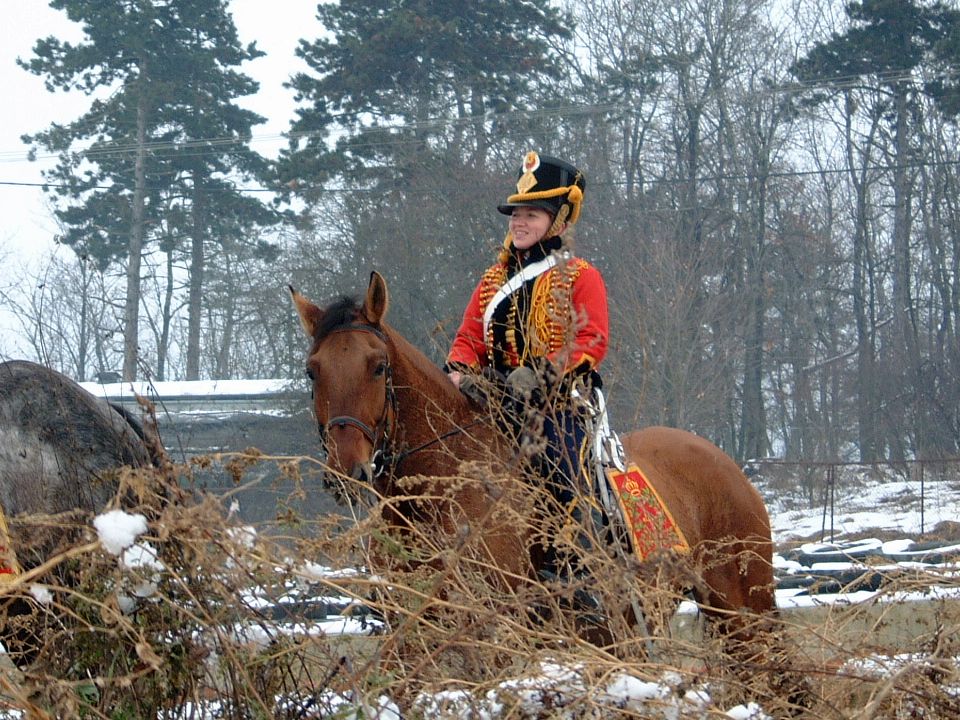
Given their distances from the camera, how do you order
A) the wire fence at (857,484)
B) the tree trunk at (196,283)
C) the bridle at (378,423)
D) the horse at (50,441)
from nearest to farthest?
the bridle at (378,423) < the horse at (50,441) < the wire fence at (857,484) < the tree trunk at (196,283)

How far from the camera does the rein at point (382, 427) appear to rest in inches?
194

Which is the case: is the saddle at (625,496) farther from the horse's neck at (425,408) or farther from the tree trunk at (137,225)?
the tree trunk at (137,225)

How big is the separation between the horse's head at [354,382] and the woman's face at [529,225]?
727 millimetres

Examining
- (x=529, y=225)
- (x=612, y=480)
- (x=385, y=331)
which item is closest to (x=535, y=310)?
(x=529, y=225)

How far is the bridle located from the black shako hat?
94 cm

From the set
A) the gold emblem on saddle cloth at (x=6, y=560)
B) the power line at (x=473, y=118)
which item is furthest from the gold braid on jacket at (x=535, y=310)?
the power line at (x=473, y=118)

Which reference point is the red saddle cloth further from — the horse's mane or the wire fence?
the wire fence

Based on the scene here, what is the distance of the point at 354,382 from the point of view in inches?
198

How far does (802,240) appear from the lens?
2955 centimetres

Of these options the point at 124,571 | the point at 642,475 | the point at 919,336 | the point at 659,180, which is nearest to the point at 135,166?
the point at 659,180

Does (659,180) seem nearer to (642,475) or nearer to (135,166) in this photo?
(135,166)

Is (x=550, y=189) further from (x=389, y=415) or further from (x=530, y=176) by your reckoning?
(x=389, y=415)

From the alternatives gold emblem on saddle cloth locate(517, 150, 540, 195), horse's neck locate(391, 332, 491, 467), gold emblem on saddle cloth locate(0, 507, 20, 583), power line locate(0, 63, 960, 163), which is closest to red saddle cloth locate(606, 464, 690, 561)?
horse's neck locate(391, 332, 491, 467)

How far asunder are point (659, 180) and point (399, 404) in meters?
23.3
